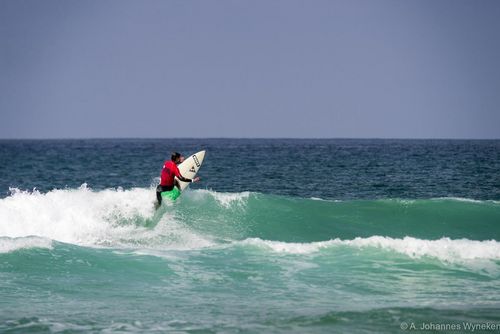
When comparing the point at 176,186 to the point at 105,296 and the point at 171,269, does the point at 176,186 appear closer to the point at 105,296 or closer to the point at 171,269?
the point at 171,269

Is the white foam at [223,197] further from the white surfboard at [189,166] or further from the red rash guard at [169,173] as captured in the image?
the red rash guard at [169,173]

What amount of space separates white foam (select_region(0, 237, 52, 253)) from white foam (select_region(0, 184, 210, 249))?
1.76 m

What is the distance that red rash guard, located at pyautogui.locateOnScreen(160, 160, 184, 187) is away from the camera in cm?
1838

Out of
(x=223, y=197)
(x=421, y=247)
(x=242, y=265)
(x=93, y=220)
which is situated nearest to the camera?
(x=242, y=265)

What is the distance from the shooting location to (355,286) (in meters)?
12.2

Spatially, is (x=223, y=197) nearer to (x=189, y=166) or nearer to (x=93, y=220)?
(x=189, y=166)

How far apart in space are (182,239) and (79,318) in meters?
7.23

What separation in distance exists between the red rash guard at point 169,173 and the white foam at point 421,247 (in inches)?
153

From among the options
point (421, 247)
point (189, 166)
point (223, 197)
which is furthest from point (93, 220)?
point (421, 247)

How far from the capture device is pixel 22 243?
47.2 ft

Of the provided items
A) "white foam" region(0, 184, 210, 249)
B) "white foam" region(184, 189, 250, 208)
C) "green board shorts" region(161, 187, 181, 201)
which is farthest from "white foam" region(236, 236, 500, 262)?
"white foam" region(184, 189, 250, 208)

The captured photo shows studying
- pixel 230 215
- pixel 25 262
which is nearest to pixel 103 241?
pixel 25 262

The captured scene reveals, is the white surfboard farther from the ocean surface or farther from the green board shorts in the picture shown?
the green board shorts

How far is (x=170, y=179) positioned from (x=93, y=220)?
2.18 metres
